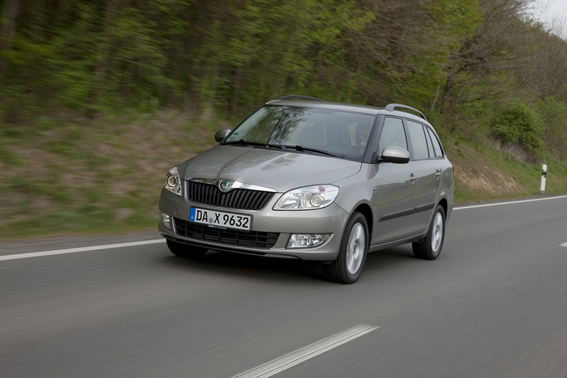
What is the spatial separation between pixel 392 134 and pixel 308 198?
197 centimetres

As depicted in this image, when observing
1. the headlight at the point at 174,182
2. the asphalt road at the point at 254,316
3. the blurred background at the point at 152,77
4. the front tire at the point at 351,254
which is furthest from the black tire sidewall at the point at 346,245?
the blurred background at the point at 152,77

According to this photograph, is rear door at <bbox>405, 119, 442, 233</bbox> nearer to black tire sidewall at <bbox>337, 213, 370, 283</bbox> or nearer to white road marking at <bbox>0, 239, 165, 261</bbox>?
black tire sidewall at <bbox>337, 213, 370, 283</bbox>

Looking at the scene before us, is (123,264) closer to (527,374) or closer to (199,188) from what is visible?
(199,188)

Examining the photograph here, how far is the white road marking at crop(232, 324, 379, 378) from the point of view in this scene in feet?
13.0

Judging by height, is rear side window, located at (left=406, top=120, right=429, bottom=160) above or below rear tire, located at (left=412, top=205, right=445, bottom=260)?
above

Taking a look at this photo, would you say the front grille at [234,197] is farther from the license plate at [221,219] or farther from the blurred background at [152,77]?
the blurred background at [152,77]

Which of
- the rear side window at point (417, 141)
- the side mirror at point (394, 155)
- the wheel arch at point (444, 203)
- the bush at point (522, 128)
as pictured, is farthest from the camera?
the bush at point (522, 128)

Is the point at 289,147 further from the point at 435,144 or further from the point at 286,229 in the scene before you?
the point at 435,144

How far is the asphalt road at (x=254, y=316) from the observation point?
4.09 metres

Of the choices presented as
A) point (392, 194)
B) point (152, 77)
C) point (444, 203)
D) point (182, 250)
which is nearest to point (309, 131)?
point (392, 194)

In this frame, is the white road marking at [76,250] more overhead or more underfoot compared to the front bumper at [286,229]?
more underfoot

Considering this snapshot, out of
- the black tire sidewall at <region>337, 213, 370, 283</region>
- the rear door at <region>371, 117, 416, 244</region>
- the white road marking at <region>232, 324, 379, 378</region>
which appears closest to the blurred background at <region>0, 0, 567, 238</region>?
the rear door at <region>371, 117, 416, 244</region>

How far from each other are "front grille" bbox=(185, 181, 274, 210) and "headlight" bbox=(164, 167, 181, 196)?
27 centimetres

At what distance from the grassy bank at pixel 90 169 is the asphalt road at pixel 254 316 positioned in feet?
4.01
